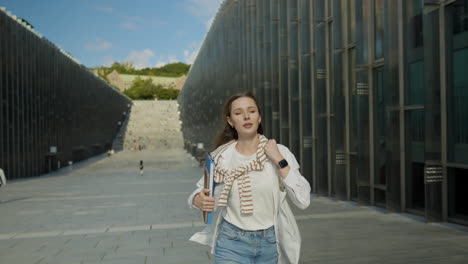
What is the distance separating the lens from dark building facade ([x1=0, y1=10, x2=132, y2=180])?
85.1 feet

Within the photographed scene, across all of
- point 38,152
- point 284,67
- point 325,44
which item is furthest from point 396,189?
point 38,152

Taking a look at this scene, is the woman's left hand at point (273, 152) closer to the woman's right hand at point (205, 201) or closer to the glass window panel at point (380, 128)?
the woman's right hand at point (205, 201)

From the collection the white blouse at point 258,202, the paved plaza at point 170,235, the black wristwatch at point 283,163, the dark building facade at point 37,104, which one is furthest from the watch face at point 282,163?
the dark building facade at point 37,104

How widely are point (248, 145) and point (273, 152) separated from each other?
10.0 inches

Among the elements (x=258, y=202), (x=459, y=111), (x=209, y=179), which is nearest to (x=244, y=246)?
(x=258, y=202)

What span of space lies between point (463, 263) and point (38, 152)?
98.2 feet

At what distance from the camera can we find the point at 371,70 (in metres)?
12.1

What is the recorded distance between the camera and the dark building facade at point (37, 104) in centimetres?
2595

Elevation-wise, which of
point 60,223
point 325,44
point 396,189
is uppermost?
point 325,44

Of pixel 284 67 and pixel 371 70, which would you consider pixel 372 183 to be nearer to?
pixel 371 70

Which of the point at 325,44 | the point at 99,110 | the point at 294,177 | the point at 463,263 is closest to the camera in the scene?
the point at 294,177

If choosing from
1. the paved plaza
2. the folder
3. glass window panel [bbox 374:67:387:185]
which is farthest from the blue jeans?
glass window panel [bbox 374:67:387:185]

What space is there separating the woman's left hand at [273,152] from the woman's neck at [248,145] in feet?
0.53

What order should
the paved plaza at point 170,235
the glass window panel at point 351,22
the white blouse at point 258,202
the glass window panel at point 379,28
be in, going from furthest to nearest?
1. the glass window panel at point 351,22
2. the glass window panel at point 379,28
3. the paved plaza at point 170,235
4. the white blouse at point 258,202
